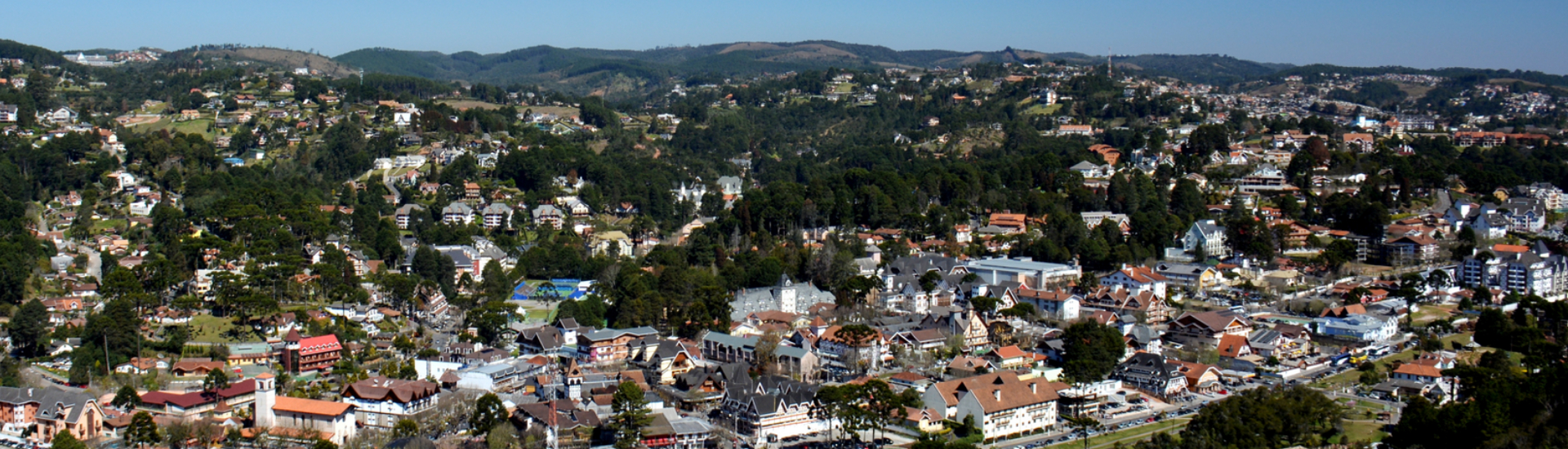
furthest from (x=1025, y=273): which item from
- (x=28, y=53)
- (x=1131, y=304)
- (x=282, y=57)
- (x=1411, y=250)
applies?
(x=282, y=57)

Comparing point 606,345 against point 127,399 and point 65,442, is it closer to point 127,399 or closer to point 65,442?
point 127,399

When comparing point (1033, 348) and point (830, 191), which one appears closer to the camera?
point (1033, 348)

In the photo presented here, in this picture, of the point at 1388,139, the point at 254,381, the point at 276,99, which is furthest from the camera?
the point at 276,99

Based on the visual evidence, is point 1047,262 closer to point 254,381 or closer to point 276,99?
point 254,381

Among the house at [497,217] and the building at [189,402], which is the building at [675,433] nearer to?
the building at [189,402]

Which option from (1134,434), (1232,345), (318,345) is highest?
(318,345)

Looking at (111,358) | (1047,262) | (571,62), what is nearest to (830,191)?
(1047,262)
